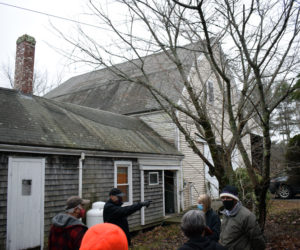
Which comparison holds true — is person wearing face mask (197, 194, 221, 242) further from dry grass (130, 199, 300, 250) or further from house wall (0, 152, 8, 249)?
house wall (0, 152, 8, 249)

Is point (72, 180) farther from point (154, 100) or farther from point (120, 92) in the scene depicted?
point (120, 92)

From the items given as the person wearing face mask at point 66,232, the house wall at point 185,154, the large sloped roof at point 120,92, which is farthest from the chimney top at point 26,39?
the person wearing face mask at point 66,232

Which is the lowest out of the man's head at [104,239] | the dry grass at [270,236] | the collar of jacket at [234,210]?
the dry grass at [270,236]

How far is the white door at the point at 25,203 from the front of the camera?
273 inches

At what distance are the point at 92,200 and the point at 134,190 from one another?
2110mm

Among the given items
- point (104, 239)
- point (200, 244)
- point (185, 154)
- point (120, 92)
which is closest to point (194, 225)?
point (200, 244)

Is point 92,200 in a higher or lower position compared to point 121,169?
lower

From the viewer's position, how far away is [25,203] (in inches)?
288

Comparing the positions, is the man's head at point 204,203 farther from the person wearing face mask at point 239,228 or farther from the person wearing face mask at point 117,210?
the person wearing face mask at point 117,210

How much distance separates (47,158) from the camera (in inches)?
315

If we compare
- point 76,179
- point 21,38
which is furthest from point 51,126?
point 21,38

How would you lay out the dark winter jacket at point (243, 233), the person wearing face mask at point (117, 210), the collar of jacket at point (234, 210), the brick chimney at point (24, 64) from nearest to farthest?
the dark winter jacket at point (243, 233) < the collar of jacket at point (234, 210) < the person wearing face mask at point (117, 210) < the brick chimney at point (24, 64)

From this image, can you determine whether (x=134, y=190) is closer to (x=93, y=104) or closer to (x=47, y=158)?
(x=47, y=158)

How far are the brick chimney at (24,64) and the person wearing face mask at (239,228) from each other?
945cm
